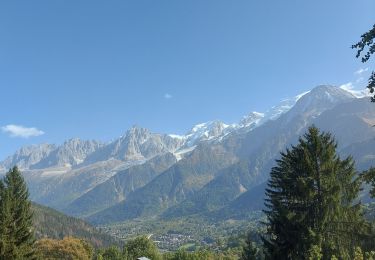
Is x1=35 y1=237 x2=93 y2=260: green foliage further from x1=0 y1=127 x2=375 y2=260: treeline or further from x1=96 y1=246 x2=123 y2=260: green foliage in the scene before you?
x1=0 y1=127 x2=375 y2=260: treeline

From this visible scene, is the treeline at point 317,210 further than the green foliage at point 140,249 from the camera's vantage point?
No

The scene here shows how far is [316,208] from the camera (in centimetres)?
4147

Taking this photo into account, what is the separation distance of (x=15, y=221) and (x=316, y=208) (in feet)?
149

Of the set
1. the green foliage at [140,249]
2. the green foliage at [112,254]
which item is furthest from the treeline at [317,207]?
the green foliage at [112,254]

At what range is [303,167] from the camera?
139 ft

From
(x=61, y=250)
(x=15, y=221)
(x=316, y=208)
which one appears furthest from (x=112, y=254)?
(x=316, y=208)

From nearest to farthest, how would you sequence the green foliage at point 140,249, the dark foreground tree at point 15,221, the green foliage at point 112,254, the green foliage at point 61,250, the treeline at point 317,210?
the treeline at point 317,210, the dark foreground tree at point 15,221, the green foliage at point 61,250, the green foliage at point 140,249, the green foliage at point 112,254

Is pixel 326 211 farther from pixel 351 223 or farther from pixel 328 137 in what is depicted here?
pixel 328 137

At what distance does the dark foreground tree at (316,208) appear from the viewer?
40.0 metres

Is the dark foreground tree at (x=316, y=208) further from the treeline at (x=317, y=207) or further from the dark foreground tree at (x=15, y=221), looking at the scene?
the dark foreground tree at (x=15, y=221)

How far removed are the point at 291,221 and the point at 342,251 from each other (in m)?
5.03

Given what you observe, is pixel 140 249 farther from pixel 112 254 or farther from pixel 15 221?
pixel 15 221

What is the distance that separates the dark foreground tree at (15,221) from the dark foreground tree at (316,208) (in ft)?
108

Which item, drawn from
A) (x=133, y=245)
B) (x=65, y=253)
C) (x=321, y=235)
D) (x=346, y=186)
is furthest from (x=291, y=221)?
(x=133, y=245)
